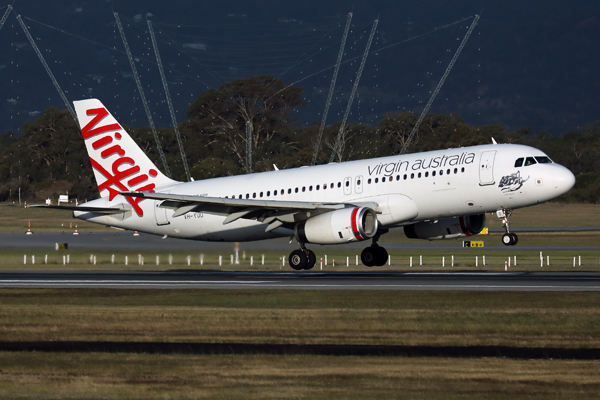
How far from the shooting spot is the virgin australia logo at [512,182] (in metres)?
40.5

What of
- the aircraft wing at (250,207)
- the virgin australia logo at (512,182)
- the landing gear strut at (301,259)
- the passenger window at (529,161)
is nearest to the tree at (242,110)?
the landing gear strut at (301,259)

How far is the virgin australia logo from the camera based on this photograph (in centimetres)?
4047

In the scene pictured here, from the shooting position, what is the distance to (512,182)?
40531mm

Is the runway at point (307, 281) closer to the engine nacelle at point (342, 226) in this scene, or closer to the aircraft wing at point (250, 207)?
the engine nacelle at point (342, 226)

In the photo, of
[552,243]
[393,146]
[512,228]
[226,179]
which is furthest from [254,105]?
[226,179]

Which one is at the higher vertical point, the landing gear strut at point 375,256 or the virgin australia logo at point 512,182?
the virgin australia logo at point 512,182

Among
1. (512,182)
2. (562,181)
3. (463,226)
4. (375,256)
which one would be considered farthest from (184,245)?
(562,181)

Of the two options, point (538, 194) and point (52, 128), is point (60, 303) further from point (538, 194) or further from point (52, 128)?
point (52, 128)

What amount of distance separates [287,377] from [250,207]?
25.9 metres

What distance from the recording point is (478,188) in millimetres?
41062

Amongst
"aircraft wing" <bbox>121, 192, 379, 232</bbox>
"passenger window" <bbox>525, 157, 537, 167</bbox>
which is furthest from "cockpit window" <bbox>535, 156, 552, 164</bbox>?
"aircraft wing" <bbox>121, 192, 379, 232</bbox>

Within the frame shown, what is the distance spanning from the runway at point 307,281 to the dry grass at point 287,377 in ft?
51.6

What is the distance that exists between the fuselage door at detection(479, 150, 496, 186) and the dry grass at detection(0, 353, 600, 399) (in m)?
22.3

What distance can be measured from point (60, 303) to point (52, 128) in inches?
5520
